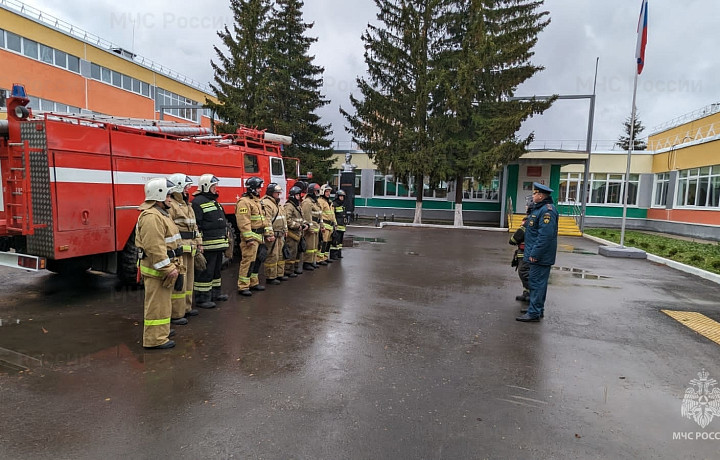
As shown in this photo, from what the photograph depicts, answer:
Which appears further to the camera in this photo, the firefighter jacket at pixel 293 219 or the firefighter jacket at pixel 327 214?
the firefighter jacket at pixel 327 214

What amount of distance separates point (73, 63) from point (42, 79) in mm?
3236

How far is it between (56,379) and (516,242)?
20.7ft

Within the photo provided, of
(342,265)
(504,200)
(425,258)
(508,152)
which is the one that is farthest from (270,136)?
(504,200)

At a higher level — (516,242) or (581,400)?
(516,242)

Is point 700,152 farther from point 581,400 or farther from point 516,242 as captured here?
point 581,400

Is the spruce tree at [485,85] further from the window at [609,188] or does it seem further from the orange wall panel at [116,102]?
the orange wall panel at [116,102]

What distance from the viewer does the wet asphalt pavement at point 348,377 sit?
2992 mm

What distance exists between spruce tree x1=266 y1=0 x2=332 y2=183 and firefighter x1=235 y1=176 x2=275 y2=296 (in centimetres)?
1512

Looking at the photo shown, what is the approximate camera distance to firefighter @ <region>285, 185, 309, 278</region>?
8328 mm

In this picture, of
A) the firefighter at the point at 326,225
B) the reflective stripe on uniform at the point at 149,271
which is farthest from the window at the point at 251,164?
the reflective stripe on uniform at the point at 149,271

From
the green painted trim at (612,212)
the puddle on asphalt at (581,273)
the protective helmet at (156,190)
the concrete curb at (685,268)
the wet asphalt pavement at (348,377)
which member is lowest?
the wet asphalt pavement at (348,377)

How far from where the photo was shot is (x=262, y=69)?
21844 mm

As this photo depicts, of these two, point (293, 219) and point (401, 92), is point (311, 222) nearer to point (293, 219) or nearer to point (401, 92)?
point (293, 219)

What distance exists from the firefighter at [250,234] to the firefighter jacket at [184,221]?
4.57ft
